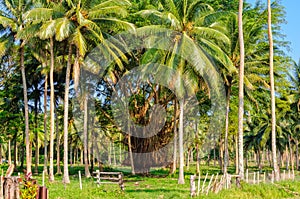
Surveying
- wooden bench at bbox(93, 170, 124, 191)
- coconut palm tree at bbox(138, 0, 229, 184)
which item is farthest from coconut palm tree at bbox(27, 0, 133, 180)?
wooden bench at bbox(93, 170, 124, 191)

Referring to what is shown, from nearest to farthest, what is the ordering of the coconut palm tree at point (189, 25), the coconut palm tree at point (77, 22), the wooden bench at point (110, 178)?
the wooden bench at point (110, 178) → the coconut palm tree at point (77, 22) → the coconut palm tree at point (189, 25)

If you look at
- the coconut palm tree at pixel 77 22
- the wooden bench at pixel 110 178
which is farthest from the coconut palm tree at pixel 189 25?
the wooden bench at pixel 110 178

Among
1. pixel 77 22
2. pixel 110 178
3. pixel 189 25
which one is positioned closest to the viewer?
pixel 110 178

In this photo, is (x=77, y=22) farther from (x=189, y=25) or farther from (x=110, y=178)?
(x=110, y=178)

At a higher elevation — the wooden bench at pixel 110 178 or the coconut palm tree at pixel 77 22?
the coconut palm tree at pixel 77 22

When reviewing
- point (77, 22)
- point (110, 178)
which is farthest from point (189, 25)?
point (110, 178)

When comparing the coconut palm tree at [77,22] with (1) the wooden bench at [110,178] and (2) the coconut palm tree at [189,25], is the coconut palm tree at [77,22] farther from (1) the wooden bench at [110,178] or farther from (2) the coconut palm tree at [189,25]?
(1) the wooden bench at [110,178]

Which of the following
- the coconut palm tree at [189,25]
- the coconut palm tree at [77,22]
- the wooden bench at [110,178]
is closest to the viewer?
the wooden bench at [110,178]

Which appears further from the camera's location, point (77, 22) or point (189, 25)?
point (189, 25)

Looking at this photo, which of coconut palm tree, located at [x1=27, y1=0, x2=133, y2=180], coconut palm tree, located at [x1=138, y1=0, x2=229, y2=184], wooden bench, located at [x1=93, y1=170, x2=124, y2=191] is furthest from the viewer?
coconut palm tree, located at [x1=138, y1=0, x2=229, y2=184]

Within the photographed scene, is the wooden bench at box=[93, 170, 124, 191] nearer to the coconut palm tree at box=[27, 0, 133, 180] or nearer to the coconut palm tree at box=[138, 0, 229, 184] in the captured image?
the coconut palm tree at box=[27, 0, 133, 180]

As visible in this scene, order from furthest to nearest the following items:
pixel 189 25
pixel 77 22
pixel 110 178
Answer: pixel 189 25
pixel 77 22
pixel 110 178

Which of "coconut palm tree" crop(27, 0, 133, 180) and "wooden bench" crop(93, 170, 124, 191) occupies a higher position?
"coconut palm tree" crop(27, 0, 133, 180)

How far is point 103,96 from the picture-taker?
35219 millimetres
